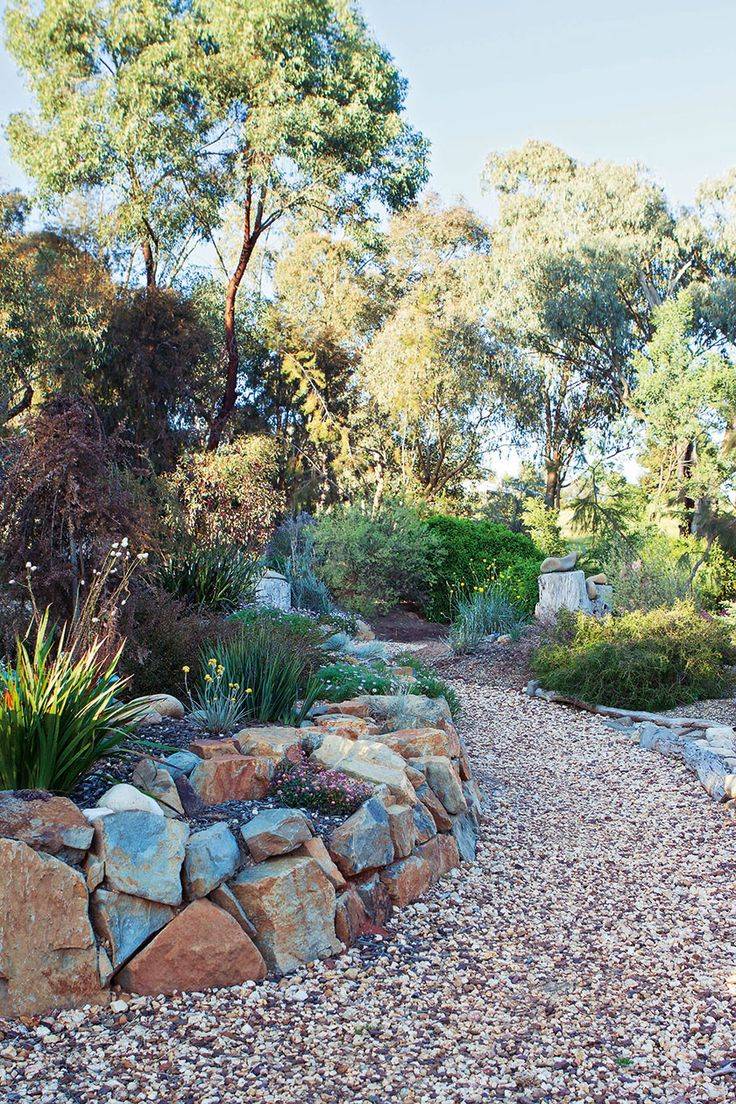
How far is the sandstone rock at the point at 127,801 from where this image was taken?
326cm

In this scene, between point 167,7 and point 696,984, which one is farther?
point 167,7

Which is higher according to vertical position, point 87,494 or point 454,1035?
point 87,494

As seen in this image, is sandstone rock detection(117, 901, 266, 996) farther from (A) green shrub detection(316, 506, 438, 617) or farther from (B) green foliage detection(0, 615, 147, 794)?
(A) green shrub detection(316, 506, 438, 617)

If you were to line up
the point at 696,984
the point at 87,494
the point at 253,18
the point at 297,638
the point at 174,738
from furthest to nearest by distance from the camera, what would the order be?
the point at 253,18 < the point at 297,638 < the point at 87,494 < the point at 174,738 < the point at 696,984

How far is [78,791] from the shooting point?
3.52 metres

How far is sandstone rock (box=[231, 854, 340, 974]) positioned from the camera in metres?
3.16

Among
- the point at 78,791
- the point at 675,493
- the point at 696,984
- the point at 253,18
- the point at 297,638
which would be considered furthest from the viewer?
the point at 675,493

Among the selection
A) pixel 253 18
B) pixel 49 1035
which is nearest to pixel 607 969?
pixel 49 1035

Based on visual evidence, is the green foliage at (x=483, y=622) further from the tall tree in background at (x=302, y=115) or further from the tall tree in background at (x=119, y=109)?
the tall tree in background at (x=119, y=109)

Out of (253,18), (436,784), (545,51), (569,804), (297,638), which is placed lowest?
(569,804)

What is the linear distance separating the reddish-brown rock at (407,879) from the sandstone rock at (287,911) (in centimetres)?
43

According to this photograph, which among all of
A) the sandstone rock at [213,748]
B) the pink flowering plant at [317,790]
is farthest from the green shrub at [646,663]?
the sandstone rock at [213,748]

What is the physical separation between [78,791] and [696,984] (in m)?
2.33

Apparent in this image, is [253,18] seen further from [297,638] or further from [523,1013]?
[523,1013]
